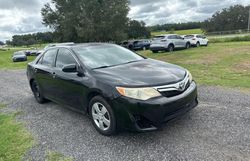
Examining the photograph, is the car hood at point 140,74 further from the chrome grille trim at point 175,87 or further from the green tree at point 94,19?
the green tree at point 94,19

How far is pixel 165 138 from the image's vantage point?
152 inches

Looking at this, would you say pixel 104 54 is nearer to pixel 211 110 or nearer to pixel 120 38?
pixel 211 110

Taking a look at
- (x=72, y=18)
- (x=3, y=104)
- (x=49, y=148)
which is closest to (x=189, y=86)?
(x=49, y=148)

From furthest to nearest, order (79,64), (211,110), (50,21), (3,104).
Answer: (50,21) → (3,104) → (211,110) → (79,64)

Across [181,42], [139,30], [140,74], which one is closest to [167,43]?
[181,42]

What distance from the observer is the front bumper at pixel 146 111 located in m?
3.50

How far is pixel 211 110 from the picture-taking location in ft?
15.9

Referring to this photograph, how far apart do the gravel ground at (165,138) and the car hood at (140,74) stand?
0.82 m

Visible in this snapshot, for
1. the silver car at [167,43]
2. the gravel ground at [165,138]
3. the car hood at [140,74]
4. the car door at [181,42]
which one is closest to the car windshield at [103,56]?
the car hood at [140,74]

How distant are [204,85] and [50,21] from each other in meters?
35.0

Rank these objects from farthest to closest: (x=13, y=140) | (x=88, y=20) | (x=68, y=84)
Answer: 1. (x=88, y=20)
2. (x=68, y=84)
3. (x=13, y=140)

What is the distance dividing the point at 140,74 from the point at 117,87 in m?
0.49

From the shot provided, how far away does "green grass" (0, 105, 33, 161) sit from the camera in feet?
12.3

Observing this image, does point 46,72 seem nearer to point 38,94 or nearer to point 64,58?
point 64,58
